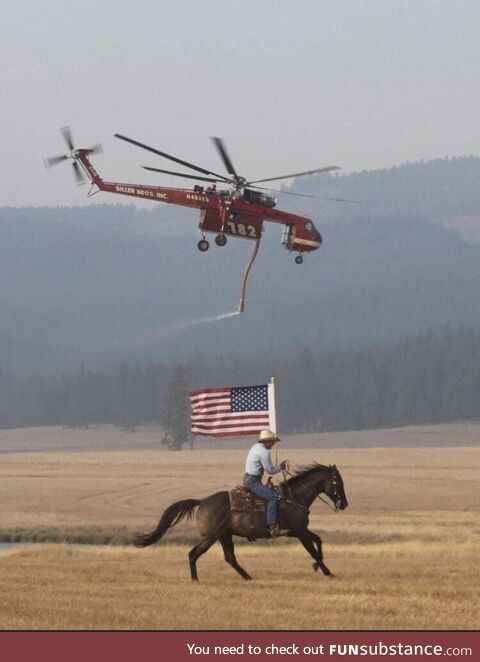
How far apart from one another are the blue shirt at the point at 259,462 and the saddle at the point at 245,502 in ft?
1.45

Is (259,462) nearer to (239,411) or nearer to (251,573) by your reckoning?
(251,573)

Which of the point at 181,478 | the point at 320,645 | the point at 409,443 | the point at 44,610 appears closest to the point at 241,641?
the point at 320,645

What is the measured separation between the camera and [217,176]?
42469 millimetres

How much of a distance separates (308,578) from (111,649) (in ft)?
30.5

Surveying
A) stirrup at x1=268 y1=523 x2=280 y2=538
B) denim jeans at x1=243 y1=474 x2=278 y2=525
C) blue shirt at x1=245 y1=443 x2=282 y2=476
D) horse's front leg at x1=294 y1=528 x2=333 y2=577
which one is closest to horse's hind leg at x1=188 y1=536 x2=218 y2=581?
stirrup at x1=268 y1=523 x2=280 y2=538

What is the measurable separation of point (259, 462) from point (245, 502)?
0.85 metres

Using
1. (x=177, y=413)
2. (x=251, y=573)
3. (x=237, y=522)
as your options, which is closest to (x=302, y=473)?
(x=237, y=522)

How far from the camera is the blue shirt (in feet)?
93.3

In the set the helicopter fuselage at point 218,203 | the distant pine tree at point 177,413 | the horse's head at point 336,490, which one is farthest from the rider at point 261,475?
the distant pine tree at point 177,413

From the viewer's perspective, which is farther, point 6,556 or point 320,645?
point 6,556

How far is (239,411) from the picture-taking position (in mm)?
38188

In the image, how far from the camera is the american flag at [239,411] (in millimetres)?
37812

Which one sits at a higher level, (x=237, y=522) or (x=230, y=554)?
(x=237, y=522)

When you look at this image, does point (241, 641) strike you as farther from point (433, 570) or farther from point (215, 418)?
point (215, 418)
